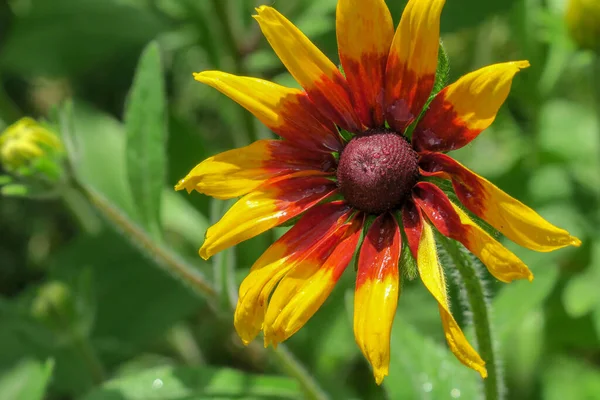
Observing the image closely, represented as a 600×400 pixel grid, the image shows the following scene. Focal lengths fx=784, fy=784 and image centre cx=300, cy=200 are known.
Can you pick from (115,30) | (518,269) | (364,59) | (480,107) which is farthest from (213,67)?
(518,269)

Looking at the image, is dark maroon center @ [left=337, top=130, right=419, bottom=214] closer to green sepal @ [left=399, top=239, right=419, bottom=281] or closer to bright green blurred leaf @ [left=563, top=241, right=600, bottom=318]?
green sepal @ [left=399, top=239, right=419, bottom=281]

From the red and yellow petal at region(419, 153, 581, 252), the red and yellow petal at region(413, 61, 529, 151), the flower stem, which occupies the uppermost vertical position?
the red and yellow petal at region(413, 61, 529, 151)

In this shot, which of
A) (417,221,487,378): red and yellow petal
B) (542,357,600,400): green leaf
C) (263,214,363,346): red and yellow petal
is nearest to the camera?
(417,221,487,378): red and yellow petal

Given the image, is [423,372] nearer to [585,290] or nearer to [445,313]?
[585,290]

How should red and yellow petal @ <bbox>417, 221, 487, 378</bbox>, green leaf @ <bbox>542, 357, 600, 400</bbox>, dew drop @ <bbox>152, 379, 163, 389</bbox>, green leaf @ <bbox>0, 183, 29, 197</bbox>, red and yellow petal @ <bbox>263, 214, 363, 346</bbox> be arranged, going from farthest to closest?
green leaf @ <bbox>542, 357, 600, 400</bbox>
dew drop @ <bbox>152, 379, 163, 389</bbox>
green leaf @ <bbox>0, 183, 29, 197</bbox>
red and yellow petal @ <bbox>263, 214, 363, 346</bbox>
red and yellow petal @ <bbox>417, 221, 487, 378</bbox>

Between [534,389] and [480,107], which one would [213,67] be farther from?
[480,107]

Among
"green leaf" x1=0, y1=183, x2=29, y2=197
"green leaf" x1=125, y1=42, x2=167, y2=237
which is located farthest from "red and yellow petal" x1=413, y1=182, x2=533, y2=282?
"green leaf" x1=0, y1=183, x2=29, y2=197

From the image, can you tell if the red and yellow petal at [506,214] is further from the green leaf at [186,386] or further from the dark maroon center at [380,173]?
the green leaf at [186,386]
